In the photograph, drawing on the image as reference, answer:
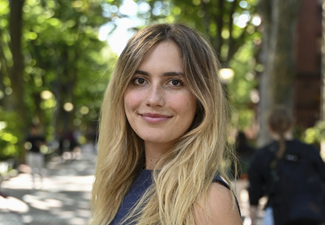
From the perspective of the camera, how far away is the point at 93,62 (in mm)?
37781

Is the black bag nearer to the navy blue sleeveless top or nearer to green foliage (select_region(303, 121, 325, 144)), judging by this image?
the navy blue sleeveless top

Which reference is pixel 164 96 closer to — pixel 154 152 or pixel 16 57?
pixel 154 152

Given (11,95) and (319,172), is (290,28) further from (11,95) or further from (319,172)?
(11,95)

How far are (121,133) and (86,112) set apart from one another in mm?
61481

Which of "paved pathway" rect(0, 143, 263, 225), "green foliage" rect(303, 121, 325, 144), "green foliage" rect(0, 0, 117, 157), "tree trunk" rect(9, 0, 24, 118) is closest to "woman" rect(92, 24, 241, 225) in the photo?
"paved pathway" rect(0, 143, 263, 225)

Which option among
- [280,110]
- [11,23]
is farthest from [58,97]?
[280,110]

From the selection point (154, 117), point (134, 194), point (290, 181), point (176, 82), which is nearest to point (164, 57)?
point (176, 82)

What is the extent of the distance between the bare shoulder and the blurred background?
0.84 meters

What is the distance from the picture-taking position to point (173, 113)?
1993 millimetres

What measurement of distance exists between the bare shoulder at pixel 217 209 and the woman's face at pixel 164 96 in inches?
14.2

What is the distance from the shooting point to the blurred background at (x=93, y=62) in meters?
9.22

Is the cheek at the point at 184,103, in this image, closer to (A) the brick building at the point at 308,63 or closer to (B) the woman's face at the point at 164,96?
(B) the woman's face at the point at 164,96

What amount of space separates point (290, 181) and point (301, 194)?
0.14 m

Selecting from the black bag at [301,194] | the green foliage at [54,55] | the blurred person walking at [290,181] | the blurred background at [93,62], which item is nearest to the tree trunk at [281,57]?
the blurred background at [93,62]
